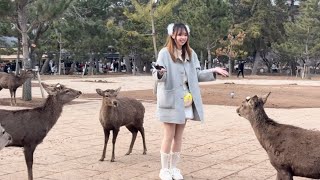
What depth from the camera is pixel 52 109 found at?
713cm

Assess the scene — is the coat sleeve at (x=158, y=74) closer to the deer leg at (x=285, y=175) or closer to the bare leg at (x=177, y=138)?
the bare leg at (x=177, y=138)

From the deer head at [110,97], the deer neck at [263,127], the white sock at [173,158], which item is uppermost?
the deer head at [110,97]

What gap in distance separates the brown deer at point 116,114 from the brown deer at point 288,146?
2.51 metres

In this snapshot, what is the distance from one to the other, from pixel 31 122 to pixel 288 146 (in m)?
3.26

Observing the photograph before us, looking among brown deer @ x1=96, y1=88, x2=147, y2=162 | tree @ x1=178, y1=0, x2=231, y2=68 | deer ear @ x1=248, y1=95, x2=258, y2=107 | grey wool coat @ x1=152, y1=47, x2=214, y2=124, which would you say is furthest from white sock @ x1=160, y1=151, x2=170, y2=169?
tree @ x1=178, y1=0, x2=231, y2=68

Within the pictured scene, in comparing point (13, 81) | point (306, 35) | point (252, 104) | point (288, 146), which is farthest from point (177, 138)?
point (306, 35)

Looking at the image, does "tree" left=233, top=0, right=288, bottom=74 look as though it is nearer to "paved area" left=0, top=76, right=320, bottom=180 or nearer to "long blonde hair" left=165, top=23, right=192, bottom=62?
"paved area" left=0, top=76, right=320, bottom=180

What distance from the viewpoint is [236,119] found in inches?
543

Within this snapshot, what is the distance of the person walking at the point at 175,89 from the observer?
256 inches

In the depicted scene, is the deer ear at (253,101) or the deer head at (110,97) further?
the deer head at (110,97)

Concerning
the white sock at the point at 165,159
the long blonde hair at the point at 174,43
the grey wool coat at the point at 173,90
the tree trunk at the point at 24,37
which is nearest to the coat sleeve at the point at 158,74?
the grey wool coat at the point at 173,90

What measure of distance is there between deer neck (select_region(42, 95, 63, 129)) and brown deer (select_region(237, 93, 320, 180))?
266 cm

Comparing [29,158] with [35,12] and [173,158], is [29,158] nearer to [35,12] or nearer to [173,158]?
[173,158]

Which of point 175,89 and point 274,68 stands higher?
point 175,89
